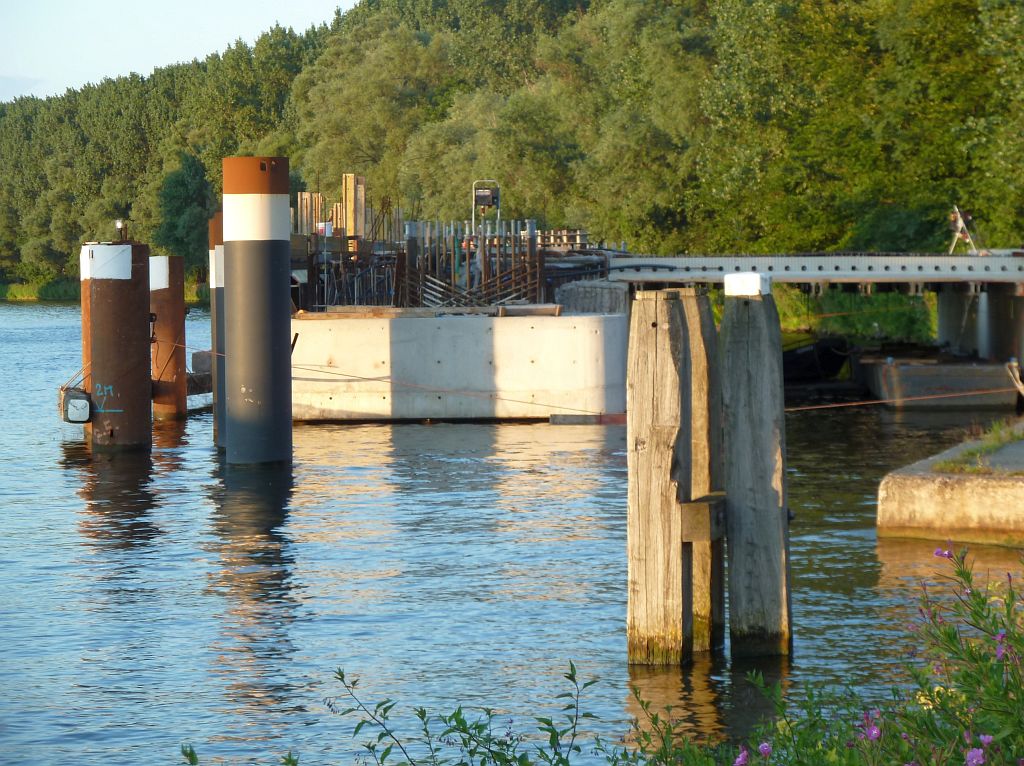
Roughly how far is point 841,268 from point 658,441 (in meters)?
32.1

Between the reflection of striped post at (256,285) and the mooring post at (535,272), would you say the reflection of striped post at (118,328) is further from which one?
the mooring post at (535,272)

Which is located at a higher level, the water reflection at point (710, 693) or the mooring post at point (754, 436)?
the mooring post at point (754, 436)

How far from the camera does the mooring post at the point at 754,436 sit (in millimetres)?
11789

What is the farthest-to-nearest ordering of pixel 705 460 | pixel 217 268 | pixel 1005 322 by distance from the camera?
pixel 1005 322, pixel 217 268, pixel 705 460

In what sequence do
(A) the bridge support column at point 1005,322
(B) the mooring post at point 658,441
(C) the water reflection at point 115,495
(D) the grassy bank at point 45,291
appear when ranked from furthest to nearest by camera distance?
(D) the grassy bank at point 45,291, (A) the bridge support column at point 1005,322, (C) the water reflection at point 115,495, (B) the mooring post at point 658,441

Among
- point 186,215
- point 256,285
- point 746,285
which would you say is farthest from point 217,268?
point 186,215

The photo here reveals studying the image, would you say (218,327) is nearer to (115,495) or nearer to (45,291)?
(115,495)

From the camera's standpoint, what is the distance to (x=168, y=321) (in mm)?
32125

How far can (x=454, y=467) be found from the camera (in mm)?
26594

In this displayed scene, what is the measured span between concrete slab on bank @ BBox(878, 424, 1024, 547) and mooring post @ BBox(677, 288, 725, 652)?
6284 mm

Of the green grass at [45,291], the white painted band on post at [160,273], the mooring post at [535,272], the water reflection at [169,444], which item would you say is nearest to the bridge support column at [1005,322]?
the mooring post at [535,272]


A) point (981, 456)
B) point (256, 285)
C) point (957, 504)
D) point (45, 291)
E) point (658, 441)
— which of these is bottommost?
point (957, 504)

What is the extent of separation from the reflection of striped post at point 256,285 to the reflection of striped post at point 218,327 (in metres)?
4.39

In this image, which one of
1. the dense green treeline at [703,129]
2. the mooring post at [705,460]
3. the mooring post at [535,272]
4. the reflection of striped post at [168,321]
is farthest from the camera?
the dense green treeline at [703,129]
